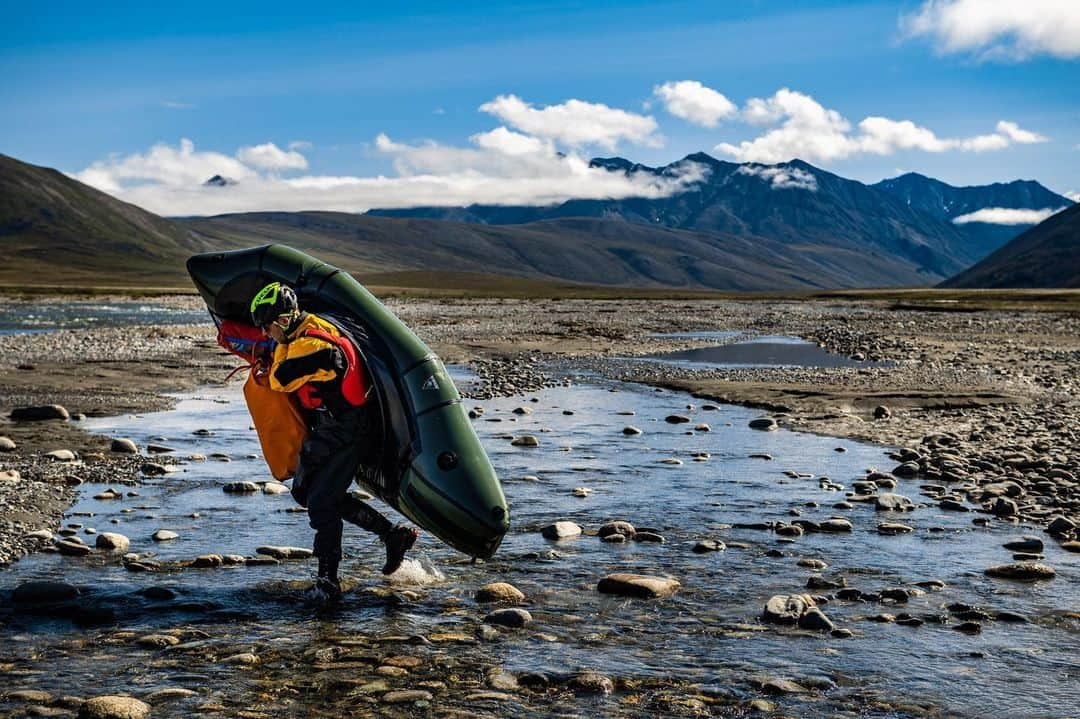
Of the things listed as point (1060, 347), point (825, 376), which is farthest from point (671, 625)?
point (1060, 347)

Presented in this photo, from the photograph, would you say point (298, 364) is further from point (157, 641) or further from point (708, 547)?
point (708, 547)

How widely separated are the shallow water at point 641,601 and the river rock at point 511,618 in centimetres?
13

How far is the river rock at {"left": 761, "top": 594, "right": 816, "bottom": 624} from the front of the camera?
909 centimetres

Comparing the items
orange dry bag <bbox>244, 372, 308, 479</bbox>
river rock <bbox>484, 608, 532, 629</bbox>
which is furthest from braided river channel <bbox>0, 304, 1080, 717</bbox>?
orange dry bag <bbox>244, 372, 308, 479</bbox>

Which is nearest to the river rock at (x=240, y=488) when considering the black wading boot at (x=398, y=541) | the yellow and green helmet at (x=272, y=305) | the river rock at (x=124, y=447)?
the river rock at (x=124, y=447)

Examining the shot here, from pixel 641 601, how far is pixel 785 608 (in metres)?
1.32

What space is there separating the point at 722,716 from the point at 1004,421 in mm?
17236

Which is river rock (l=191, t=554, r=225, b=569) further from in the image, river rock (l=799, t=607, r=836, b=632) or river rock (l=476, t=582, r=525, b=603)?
river rock (l=799, t=607, r=836, b=632)

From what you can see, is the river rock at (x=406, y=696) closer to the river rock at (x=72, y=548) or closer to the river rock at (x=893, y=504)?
the river rock at (x=72, y=548)

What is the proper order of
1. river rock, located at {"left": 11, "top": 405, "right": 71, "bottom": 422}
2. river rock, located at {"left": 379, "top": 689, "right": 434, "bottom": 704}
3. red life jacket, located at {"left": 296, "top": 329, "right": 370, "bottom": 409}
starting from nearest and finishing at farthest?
river rock, located at {"left": 379, "top": 689, "right": 434, "bottom": 704}, red life jacket, located at {"left": 296, "top": 329, "right": 370, "bottom": 409}, river rock, located at {"left": 11, "top": 405, "right": 71, "bottom": 422}

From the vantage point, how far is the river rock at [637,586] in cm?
990

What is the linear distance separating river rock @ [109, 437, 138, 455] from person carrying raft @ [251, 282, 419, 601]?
861cm

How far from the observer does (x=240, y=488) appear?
14.5m

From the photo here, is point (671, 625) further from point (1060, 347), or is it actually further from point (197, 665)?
point (1060, 347)
